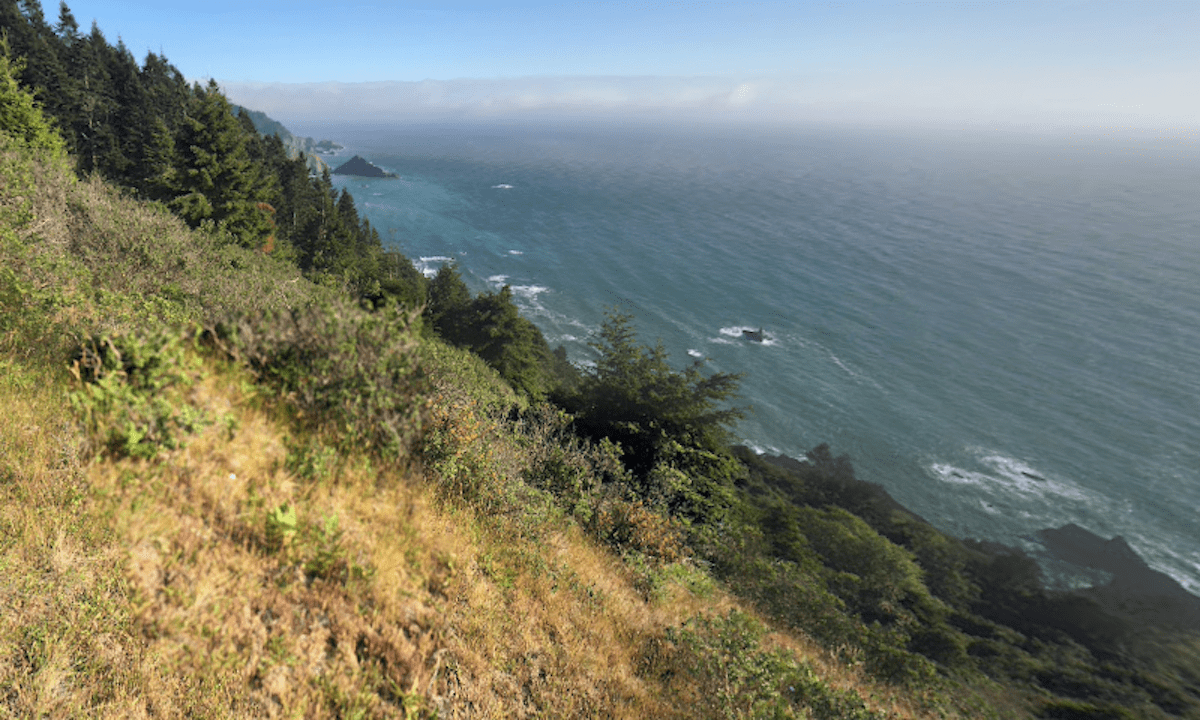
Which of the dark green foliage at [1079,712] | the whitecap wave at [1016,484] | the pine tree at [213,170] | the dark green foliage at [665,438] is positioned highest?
the pine tree at [213,170]

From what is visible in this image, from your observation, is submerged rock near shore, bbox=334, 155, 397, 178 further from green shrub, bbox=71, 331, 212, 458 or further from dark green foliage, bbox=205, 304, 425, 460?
green shrub, bbox=71, 331, 212, 458

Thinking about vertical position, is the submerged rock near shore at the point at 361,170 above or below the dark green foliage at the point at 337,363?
above

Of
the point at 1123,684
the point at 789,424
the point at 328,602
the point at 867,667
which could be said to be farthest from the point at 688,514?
the point at 789,424

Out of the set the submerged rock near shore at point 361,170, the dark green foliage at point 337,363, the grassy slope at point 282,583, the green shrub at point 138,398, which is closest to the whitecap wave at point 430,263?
the grassy slope at point 282,583

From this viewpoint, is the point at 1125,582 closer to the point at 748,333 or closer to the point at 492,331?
the point at 748,333

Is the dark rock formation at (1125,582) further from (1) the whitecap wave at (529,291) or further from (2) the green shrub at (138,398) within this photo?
(1) the whitecap wave at (529,291)

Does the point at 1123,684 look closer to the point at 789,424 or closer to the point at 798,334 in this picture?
the point at 789,424

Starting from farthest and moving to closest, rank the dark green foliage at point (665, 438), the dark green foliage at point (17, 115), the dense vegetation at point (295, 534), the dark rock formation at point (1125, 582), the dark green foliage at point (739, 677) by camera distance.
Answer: the dark rock formation at point (1125, 582), the dark green foliage at point (17, 115), the dark green foliage at point (665, 438), the dark green foliage at point (739, 677), the dense vegetation at point (295, 534)

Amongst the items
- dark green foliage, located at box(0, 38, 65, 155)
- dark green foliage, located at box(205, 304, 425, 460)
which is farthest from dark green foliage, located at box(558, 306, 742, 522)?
dark green foliage, located at box(0, 38, 65, 155)
